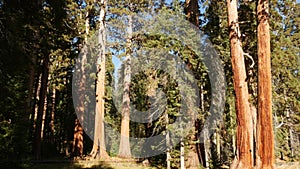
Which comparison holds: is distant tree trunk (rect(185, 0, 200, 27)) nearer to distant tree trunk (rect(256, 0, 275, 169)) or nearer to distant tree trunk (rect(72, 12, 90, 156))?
distant tree trunk (rect(256, 0, 275, 169))

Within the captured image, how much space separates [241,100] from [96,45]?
11629mm

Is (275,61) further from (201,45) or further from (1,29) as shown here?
(1,29)

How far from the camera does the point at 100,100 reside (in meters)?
15.3

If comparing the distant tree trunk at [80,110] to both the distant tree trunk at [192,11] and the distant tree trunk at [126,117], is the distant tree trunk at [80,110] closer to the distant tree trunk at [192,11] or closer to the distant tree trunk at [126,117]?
the distant tree trunk at [126,117]

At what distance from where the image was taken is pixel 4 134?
8148 millimetres

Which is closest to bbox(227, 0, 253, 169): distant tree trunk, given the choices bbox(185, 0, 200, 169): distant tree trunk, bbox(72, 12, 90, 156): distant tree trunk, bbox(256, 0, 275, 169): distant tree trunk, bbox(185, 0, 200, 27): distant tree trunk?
bbox(256, 0, 275, 169): distant tree trunk

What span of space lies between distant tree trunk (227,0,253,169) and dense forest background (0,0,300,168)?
1.46ft

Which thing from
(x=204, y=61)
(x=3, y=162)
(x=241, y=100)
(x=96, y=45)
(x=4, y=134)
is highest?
(x=96, y=45)

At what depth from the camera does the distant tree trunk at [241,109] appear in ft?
22.3

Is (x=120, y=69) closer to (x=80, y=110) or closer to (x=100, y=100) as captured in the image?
(x=80, y=110)

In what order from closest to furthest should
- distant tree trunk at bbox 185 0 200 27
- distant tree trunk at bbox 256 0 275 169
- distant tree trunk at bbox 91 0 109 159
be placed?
distant tree trunk at bbox 256 0 275 169, distant tree trunk at bbox 185 0 200 27, distant tree trunk at bbox 91 0 109 159

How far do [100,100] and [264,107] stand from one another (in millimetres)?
10464

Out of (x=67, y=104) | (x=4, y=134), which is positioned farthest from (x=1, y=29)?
(x=67, y=104)

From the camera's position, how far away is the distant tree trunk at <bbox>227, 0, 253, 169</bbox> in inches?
267
